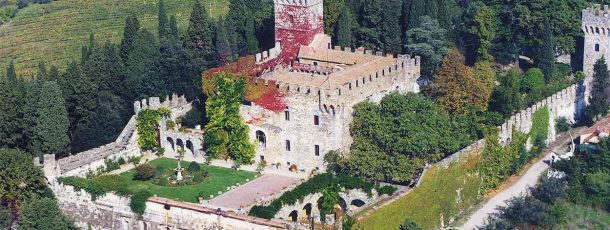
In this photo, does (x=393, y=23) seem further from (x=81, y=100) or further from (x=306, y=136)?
(x=81, y=100)

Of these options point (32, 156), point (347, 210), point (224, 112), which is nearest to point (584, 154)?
point (347, 210)

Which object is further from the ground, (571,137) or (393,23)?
(393,23)

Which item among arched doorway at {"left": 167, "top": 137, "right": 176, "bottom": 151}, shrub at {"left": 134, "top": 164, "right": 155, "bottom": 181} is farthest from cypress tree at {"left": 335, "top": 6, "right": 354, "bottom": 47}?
shrub at {"left": 134, "top": 164, "right": 155, "bottom": 181}

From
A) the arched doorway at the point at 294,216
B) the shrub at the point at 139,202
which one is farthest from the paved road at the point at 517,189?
the shrub at the point at 139,202

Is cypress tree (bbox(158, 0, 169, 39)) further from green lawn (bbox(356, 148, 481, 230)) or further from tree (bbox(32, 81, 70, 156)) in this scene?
→ green lawn (bbox(356, 148, 481, 230))

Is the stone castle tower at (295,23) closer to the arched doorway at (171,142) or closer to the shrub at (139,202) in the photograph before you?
the arched doorway at (171,142)

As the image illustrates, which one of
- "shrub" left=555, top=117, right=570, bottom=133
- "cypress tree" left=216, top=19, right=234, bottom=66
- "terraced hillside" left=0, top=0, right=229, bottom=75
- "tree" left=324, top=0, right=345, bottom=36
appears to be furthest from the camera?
"terraced hillside" left=0, top=0, right=229, bottom=75
